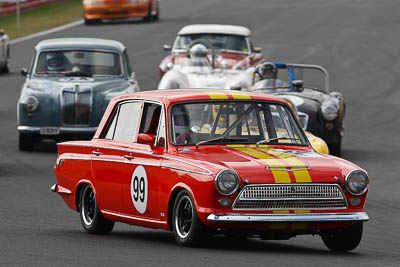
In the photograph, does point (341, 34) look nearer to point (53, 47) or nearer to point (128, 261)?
point (53, 47)

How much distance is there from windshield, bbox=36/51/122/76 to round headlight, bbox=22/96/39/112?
726 millimetres

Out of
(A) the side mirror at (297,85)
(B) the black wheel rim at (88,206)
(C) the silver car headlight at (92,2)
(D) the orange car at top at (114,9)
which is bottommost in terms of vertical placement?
(D) the orange car at top at (114,9)

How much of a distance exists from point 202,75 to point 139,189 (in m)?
11.0

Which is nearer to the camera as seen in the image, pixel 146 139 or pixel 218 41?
pixel 146 139

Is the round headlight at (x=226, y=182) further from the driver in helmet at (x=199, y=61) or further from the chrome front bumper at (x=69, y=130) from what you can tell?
the driver in helmet at (x=199, y=61)

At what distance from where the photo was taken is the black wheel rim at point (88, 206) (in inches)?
402

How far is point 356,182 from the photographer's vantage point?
8656 millimetres

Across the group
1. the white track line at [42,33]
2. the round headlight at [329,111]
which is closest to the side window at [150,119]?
the round headlight at [329,111]

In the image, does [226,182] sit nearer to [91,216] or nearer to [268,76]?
[91,216]

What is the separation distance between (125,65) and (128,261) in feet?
35.6

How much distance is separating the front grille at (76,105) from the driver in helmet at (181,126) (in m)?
8.18

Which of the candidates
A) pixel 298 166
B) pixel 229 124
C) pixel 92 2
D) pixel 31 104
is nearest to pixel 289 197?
pixel 298 166

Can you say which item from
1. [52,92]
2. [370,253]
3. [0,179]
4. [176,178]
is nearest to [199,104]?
[176,178]

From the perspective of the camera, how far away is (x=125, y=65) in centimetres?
1852
